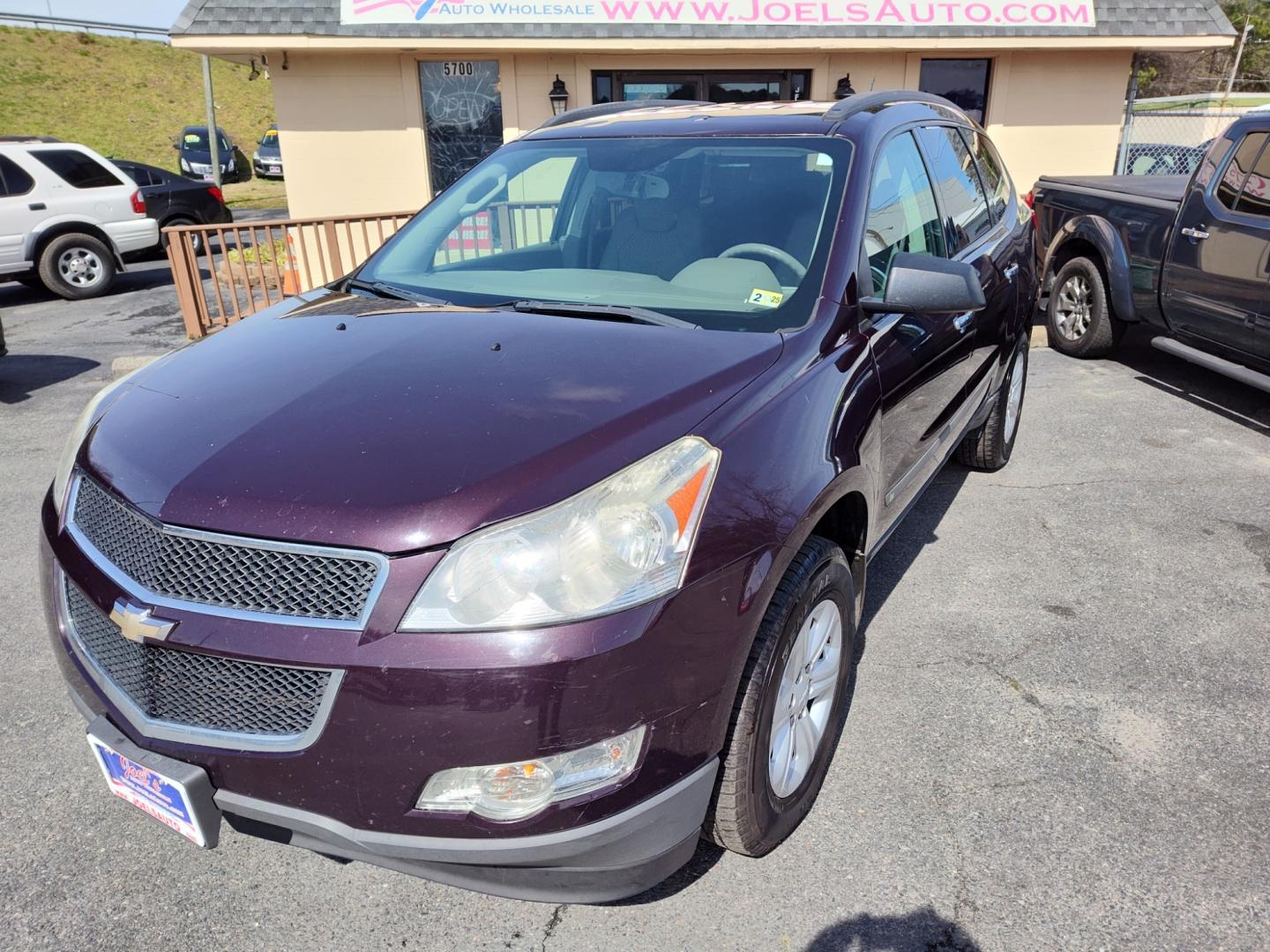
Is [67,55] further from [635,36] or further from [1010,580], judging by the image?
[1010,580]

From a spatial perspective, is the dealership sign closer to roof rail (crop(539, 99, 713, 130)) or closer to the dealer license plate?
roof rail (crop(539, 99, 713, 130))

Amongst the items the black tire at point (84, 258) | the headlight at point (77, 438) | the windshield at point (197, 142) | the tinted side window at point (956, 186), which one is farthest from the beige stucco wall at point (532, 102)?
the windshield at point (197, 142)

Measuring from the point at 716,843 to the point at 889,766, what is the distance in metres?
0.75

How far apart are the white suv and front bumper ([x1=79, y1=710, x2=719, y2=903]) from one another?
38.3 feet

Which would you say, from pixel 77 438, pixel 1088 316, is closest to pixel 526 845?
pixel 77 438

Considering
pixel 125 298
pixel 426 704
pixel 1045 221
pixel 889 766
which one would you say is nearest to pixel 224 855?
pixel 426 704

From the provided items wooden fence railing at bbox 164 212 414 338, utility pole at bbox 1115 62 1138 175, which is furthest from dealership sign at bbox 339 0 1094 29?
wooden fence railing at bbox 164 212 414 338

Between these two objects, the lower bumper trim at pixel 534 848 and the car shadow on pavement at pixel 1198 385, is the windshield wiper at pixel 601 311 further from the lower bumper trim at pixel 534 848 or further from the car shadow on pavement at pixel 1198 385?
the car shadow on pavement at pixel 1198 385

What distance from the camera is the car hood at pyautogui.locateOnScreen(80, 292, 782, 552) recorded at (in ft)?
6.04

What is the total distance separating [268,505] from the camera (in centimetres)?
187

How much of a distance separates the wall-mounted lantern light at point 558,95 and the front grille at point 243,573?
33.6 ft

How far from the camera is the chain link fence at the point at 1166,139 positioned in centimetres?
1238

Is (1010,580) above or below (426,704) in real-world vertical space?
below

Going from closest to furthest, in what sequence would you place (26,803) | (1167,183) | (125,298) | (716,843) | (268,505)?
1. (268,505)
2. (716,843)
3. (26,803)
4. (1167,183)
5. (125,298)
